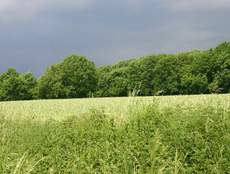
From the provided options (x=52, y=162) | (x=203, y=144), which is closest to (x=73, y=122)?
(x=52, y=162)

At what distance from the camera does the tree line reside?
65.9 meters

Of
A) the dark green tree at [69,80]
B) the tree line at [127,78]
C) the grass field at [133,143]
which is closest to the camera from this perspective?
the grass field at [133,143]

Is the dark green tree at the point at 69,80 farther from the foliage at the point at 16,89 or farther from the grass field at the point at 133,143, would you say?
the grass field at the point at 133,143

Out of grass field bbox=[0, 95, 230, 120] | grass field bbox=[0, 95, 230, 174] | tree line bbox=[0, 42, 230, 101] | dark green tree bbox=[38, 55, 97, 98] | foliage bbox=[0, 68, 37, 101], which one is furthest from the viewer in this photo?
foliage bbox=[0, 68, 37, 101]

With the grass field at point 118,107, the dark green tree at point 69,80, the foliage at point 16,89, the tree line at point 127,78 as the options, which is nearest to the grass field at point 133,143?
the grass field at point 118,107

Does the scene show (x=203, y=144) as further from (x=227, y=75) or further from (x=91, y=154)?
(x=227, y=75)

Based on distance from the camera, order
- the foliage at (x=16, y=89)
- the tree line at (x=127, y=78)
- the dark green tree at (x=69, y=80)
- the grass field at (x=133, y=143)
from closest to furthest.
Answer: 1. the grass field at (x=133, y=143)
2. the tree line at (x=127, y=78)
3. the dark green tree at (x=69, y=80)
4. the foliage at (x=16, y=89)

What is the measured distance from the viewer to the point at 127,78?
76.6 meters

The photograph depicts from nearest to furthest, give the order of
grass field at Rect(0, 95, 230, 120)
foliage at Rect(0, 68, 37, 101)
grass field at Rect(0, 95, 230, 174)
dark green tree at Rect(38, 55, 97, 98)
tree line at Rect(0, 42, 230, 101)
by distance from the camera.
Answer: grass field at Rect(0, 95, 230, 174)
grass field at Rect(0, 95, 230, 120)
tree line at Rect(0, 42, 230, 101)
dark green tree at Rect(38, 55, 97, 98)
foliage at Rect(0, 68, 37, 101)

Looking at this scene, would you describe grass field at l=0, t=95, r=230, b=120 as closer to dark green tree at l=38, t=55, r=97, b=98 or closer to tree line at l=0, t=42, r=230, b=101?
tree line at l=0, t=42, r=230, b=101

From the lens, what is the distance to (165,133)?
8.42 m

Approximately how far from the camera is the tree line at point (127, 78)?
6588 centimetres

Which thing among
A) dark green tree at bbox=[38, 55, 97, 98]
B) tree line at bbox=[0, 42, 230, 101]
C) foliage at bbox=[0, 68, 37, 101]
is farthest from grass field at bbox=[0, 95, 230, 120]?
foliage at bbox=[0, 68, 37, 101]

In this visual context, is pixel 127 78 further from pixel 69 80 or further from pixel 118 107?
pixel 118 107
